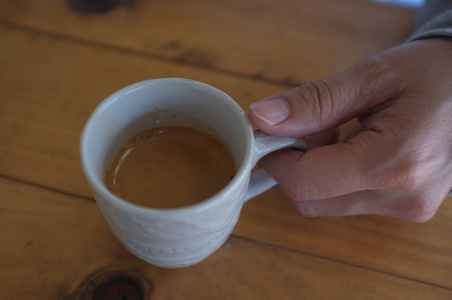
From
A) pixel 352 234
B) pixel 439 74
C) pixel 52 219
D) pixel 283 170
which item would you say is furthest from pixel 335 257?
pixel 52 219

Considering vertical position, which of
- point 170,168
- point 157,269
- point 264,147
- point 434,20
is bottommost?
point 157,269

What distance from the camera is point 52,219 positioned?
26.5 inches

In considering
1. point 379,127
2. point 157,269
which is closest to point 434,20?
point 379,127

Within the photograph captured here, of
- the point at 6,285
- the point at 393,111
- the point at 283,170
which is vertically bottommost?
the point at 6,285

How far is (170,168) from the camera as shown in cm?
66

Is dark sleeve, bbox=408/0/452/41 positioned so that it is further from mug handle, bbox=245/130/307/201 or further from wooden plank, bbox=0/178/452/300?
wooden plank, bbox=0/178/452/300

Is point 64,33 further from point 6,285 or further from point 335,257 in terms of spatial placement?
point 335,257

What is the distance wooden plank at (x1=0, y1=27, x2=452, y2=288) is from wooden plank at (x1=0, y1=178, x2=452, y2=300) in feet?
0.08

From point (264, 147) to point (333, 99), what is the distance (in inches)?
4.9

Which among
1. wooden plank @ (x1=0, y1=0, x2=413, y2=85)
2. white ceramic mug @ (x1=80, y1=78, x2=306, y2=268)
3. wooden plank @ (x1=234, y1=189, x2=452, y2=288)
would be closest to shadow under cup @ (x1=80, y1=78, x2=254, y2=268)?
white ceramic mug @ (x1=80, y1=78, x2=306, y2=268)

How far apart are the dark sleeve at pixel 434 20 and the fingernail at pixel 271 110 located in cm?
26

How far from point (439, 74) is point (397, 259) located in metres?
0.28

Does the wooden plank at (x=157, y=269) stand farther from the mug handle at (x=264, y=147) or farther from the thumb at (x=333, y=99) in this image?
the thumb at (x=333, y=99)

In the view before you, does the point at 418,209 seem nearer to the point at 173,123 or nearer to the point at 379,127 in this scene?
the point at 379,127
